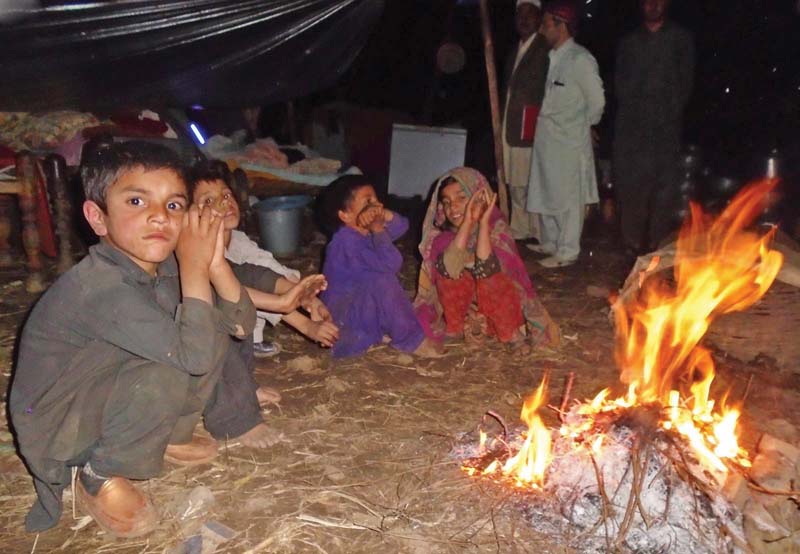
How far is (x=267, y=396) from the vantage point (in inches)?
150

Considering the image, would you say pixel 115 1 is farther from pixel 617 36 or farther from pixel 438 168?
pixel 617 36

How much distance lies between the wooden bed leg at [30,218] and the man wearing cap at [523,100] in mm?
4705

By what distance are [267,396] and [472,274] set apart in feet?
5.20

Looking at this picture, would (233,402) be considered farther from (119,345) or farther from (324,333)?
(119,345)

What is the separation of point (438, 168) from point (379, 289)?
528 centimetres

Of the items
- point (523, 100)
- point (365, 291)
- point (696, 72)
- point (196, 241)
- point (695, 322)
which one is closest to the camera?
point (196, 241)

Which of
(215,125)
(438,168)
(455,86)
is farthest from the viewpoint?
(455,86)

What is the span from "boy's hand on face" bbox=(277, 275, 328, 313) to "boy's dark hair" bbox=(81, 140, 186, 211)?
99cm

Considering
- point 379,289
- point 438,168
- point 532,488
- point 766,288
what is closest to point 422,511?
point 532,488

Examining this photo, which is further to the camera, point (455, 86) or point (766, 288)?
point (455, 86)

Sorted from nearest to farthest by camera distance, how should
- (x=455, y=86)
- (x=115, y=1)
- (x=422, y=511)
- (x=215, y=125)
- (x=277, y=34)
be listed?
(x=422, y=511), (x=115, y=1), (x=277, y=34), (x=215, y=125), (x=455, y=86)

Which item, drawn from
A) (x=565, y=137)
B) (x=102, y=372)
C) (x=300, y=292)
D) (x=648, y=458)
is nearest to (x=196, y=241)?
(x=102, y=372)

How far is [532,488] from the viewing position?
281 centimetres

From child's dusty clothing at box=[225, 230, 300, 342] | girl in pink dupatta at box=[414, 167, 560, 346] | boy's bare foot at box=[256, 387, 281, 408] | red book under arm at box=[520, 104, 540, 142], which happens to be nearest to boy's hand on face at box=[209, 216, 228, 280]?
boy's bare foot at box=[256, 387, 281, 408]
